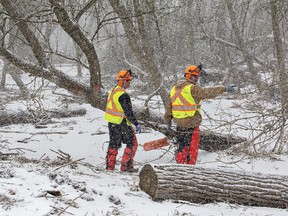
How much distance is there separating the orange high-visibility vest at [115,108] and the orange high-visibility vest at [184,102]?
2.92 ft

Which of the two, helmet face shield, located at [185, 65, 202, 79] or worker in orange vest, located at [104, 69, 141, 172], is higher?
helmet face shield, located at [185, 65, 202, 79]

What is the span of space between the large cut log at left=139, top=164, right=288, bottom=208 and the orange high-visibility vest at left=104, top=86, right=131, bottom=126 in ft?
6.77

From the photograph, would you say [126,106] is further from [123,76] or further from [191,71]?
[191,71]

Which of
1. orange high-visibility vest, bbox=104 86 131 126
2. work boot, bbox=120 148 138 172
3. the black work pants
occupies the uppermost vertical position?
orange high-visibility vest, bbox=104 86 131 126

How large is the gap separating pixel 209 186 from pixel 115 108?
2.63 m

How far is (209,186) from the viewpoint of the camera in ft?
14.7

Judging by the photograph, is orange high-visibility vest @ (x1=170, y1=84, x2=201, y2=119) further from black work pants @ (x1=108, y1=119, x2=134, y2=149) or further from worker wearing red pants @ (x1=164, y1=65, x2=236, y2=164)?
black work pants @ (x1=108, y1=119, x2=134, y2=149)

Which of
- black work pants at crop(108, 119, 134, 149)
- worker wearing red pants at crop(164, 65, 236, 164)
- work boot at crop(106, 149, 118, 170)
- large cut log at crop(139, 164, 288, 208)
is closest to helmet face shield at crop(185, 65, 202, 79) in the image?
worker wearing red pants at crop(164, 65, 236, 164)

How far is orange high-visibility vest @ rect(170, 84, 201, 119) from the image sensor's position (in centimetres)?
620

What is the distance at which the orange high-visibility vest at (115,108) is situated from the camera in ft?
21.4

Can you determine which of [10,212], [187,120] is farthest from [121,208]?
[187,120]

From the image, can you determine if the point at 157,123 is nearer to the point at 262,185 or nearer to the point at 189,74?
the point at 189,74

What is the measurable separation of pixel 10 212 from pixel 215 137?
205 inches

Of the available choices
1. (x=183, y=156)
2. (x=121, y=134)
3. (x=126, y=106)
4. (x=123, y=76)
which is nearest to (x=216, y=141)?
(x=183, y=156)
